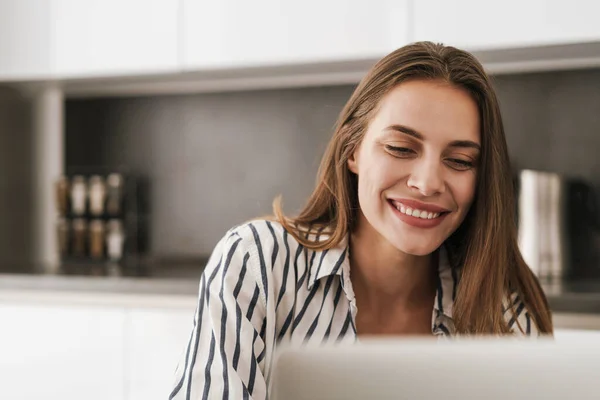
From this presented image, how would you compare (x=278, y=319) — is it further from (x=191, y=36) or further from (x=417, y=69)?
(x=191, y=36)

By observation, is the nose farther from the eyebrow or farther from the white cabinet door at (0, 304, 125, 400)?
the white cabinet door at (0, 304, 125, 400)

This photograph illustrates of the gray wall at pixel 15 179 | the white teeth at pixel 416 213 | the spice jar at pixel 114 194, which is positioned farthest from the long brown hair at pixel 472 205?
the gray wall at pixel 15 179

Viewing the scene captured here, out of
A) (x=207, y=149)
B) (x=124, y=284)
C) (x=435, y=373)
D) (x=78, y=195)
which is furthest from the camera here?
(x=207, y=149)

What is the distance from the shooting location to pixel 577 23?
1.91 meters

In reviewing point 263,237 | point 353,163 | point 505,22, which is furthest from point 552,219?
point 263,237

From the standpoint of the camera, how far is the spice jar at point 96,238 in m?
2.52

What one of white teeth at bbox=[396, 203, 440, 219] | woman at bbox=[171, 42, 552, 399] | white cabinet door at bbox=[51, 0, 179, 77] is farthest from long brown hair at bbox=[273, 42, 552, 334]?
white cabinet door at bbox=[51, 0, 179, 77]

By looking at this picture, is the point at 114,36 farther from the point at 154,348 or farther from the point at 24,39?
the point at 154,348

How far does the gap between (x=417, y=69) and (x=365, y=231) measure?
0.31 metres

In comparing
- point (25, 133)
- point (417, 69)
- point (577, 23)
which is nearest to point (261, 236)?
point (417, 69)

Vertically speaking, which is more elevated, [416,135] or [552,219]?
[416,135]

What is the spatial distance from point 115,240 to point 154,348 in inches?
23.8

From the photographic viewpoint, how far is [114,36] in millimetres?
2293

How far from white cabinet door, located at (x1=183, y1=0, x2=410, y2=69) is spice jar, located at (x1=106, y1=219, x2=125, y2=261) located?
669 mm
